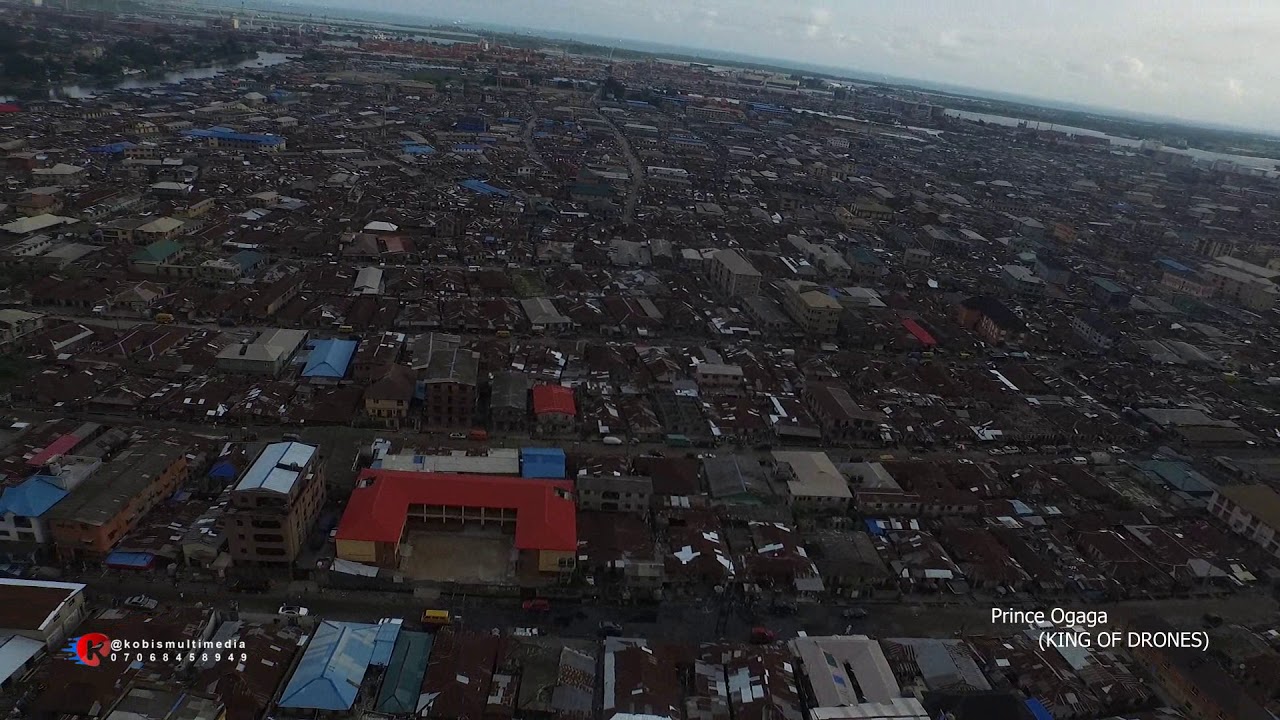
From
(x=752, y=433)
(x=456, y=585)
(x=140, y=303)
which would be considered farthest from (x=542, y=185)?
(x=456, y=585)

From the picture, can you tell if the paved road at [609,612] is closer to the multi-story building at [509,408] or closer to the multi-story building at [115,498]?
the multi-story building at [115,498]

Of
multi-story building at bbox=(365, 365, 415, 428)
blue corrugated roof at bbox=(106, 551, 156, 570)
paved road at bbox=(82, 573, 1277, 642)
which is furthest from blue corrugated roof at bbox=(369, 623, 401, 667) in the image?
multi-story building at bbox=(365, 365, 415, 428)

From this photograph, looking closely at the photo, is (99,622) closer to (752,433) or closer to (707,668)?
(707,668)

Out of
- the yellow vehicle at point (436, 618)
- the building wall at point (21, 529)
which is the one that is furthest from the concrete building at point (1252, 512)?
the building wall at point (21, 529)

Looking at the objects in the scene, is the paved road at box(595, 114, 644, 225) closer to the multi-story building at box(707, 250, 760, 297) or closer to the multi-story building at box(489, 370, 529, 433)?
the multi-story building at box(707, 250, 760, 297)

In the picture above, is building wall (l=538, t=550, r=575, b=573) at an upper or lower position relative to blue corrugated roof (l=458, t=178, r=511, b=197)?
lower
